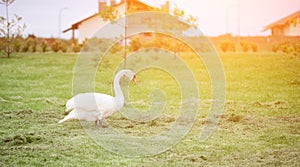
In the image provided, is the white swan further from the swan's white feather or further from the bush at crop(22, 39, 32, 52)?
the bush at crop(22, 39, 32, 52)

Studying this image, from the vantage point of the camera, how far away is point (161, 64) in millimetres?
24938

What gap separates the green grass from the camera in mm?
6566

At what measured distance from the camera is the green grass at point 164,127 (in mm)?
6566

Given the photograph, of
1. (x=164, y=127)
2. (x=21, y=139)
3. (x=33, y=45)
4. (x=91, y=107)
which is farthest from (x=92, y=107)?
(x=33, y=45)

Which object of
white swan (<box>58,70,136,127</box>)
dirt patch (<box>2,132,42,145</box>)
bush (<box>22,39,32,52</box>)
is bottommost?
dirt patch (<box>2,132,42,145</box>)

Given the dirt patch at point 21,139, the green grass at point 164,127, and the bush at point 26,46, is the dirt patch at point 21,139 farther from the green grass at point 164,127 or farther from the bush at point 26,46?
the bush at point 26,46

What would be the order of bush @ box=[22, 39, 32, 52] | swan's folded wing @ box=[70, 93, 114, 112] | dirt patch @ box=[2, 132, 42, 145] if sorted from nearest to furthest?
dirt patch @ box=[2, 132, 42, 145] → swan's folded wing @ box=[70, 93, 114, 112] → bush @ box=[22, 39, 32, 52]

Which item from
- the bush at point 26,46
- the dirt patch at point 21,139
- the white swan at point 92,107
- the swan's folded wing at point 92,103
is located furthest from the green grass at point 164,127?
the bush at point 26,46

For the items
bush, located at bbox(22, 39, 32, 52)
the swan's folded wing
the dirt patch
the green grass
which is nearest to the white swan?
the swan's folded wing

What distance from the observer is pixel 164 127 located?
891 cm

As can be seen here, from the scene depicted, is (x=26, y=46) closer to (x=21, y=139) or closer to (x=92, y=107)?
(x=92, y=107)

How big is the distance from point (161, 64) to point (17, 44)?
1148cm

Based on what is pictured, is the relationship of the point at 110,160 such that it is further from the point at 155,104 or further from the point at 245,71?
the point at 245,71

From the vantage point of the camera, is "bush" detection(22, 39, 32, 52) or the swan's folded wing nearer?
the swan's folded wing
